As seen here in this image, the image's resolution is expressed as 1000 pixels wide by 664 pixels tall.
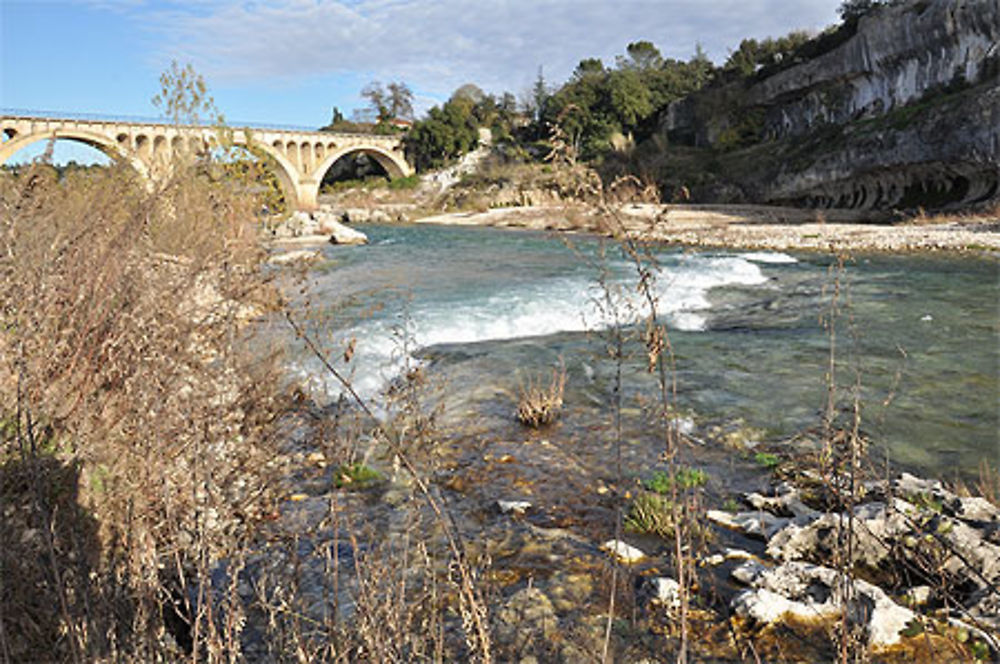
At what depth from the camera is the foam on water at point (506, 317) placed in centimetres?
944

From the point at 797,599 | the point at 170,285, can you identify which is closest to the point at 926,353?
the point at 797,599

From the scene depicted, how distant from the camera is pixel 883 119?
120 feet

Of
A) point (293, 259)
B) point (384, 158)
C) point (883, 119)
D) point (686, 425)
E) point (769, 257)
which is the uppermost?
point (384, 158)

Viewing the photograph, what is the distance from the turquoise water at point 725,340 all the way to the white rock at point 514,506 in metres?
1.19

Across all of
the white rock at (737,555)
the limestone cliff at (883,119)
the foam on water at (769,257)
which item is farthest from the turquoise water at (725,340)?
the limestone cliff at (883,119)

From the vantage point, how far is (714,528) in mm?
4328

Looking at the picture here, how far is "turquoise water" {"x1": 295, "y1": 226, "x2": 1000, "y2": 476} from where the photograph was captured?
6375 millimetres

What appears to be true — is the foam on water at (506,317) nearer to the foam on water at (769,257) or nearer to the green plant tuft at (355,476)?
the green plant tuft at (355,476)

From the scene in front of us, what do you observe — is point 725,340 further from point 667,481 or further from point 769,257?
point 769,257

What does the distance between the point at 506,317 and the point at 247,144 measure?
593 cm

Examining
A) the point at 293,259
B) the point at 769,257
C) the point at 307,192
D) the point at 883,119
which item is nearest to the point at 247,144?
the point at 293,259

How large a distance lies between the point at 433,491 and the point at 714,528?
2213mm

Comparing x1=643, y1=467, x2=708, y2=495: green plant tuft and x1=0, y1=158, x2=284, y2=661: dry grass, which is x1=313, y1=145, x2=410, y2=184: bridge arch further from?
x1=643, y1=467, x2=708, y2=495: green plant tuft

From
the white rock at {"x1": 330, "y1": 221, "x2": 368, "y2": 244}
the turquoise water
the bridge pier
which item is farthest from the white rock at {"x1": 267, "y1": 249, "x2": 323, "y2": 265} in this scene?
the bridge pier
